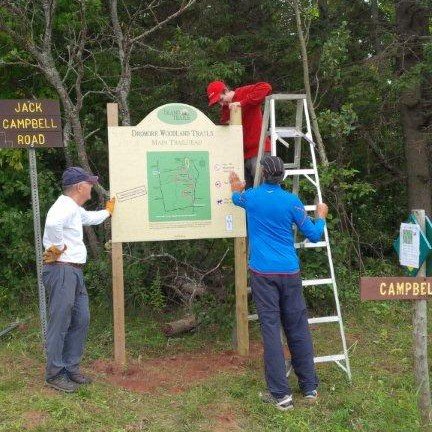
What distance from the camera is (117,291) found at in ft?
19.4

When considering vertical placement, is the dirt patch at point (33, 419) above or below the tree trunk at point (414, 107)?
below

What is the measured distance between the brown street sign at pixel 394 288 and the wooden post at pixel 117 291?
244 centimetres

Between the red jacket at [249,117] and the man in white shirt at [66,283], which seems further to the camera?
the red jacket at [249,117]

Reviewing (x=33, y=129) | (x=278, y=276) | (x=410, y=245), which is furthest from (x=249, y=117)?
(x=410, y=245)

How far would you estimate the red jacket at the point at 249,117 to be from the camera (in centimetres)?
618

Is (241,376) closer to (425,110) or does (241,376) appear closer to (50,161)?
(50,161)

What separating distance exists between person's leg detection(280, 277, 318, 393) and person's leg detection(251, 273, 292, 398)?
0.12 meters

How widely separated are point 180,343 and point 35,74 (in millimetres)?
4376

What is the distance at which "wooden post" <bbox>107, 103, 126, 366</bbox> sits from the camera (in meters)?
5.88

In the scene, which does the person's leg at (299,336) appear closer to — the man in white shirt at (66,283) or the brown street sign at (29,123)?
the man in white shirt at (66,283)

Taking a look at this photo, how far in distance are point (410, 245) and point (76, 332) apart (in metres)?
2.86

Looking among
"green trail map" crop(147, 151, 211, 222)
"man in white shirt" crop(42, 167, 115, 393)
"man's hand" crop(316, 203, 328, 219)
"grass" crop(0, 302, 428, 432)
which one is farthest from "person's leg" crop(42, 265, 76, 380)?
"man's hand" crop(316, 203, 328, 219)

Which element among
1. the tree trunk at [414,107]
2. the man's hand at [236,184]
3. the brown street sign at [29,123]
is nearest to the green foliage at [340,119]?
the tree trunk at [414,107]

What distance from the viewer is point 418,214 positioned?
4.70 m
